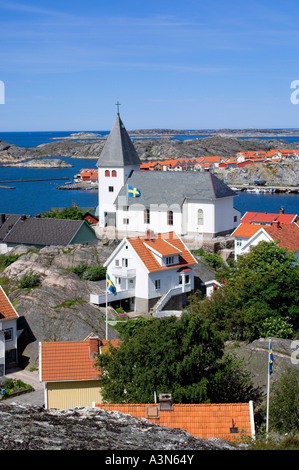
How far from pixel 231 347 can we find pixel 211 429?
9125 millimetres

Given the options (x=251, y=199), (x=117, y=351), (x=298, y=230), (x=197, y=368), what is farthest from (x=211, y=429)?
(x=251, y=199)

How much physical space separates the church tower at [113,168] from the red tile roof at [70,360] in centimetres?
2907

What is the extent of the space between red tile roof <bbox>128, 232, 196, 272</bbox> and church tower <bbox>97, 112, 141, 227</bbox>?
1343 centimetres

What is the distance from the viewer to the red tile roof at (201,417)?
12.7 m

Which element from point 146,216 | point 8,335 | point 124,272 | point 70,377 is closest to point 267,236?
point 146,216

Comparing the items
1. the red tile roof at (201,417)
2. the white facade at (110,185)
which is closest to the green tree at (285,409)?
the red tile roof at (201,417)

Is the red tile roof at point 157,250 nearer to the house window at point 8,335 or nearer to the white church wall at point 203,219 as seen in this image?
the house window at point 8,335

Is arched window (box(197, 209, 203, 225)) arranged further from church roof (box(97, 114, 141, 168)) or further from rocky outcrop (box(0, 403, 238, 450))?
rocky outcrop (box(0, 403, 238, 450))

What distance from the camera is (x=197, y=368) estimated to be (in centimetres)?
1658

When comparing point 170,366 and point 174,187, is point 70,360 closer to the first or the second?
point 170,366

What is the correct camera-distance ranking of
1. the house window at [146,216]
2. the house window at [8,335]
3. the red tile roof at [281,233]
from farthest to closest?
the house window at [146,216]
the red tile roof at [281,233]
the house window at [8,335]

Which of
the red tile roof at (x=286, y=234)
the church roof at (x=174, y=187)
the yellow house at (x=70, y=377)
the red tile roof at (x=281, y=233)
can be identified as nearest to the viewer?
the yellow house at (x=70, y=377)

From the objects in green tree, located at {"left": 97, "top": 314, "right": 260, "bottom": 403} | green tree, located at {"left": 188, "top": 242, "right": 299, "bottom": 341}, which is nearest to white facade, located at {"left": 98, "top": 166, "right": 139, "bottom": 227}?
green tree, located at {"left": 188, "top": 242, "right": 299, "bottom": 341}

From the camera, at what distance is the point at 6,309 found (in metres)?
28.2
